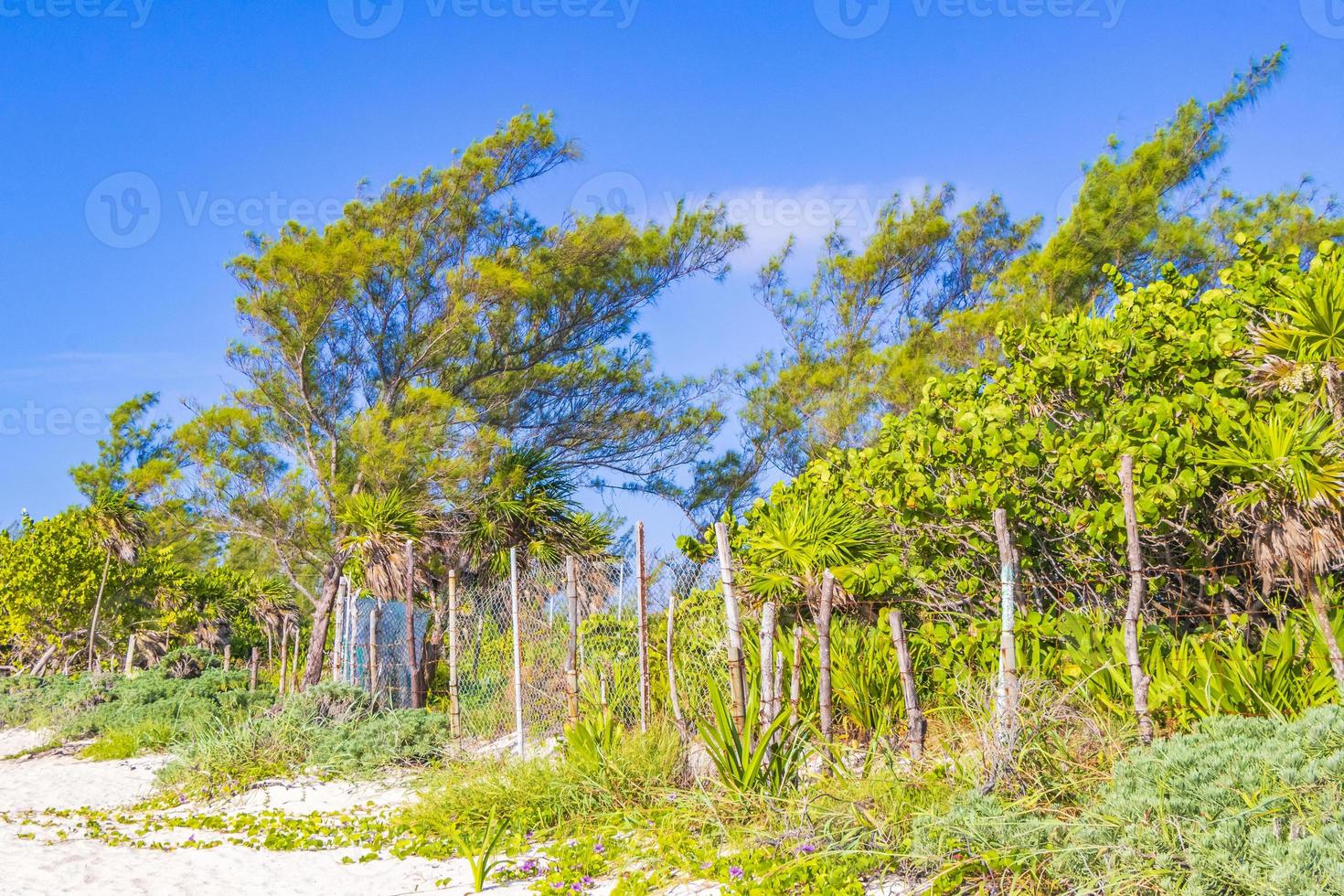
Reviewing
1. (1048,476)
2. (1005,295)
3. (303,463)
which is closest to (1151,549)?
(1048,476)

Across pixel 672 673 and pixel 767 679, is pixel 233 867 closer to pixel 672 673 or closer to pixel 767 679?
pixel 672 673

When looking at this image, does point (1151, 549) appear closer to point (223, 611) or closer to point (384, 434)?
point (384, 434)

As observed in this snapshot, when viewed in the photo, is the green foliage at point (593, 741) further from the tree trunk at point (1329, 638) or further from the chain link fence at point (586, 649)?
the tree trunk at point (1329, 638)

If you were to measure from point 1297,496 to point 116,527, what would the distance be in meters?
19.1

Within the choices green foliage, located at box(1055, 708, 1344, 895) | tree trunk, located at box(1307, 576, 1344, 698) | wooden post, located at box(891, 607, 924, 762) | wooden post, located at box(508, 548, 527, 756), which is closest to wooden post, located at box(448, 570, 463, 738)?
wooden post, located at box(508, 548, 527, 756)

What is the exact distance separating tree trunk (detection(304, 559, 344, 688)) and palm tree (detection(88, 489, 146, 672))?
486 centimetres

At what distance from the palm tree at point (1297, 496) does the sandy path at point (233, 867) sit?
13.0ft

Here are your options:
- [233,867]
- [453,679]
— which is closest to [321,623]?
[453,679]

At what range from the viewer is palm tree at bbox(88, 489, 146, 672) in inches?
726

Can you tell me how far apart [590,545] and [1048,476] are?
848 cm

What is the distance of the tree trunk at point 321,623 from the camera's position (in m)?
13.9

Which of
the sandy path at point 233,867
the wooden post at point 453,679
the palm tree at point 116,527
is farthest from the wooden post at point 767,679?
the palm tree at point 116,527

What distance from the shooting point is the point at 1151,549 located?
666 cm

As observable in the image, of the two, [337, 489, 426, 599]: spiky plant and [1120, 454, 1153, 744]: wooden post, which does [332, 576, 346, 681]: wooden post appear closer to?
[337, 489, 426, 599]: spiky plant
